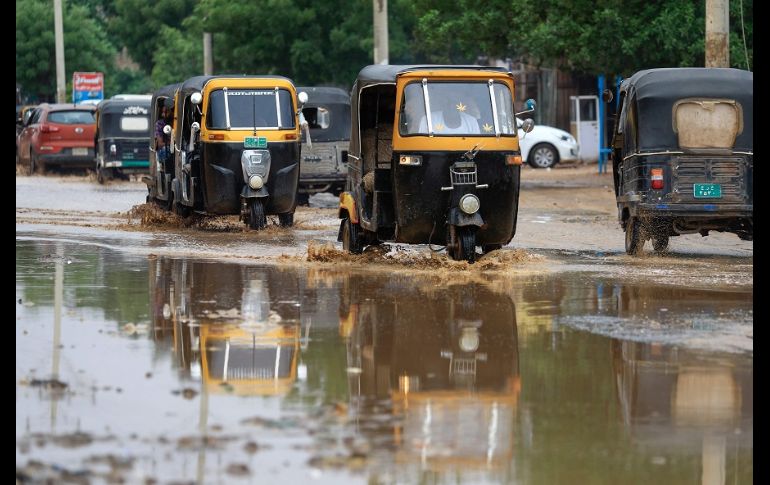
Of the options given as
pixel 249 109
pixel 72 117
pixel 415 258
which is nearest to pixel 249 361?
pixel 415 258

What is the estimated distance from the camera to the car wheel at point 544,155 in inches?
1816

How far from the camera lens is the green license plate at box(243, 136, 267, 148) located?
22.4 m

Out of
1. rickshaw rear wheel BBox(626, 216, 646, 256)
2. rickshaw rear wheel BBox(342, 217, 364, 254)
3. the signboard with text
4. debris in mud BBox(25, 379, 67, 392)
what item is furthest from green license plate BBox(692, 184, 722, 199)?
the signboard with text

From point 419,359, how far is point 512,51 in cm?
3083

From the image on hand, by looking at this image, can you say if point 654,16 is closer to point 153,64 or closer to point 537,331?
point 537,331

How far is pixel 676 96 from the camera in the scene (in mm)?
18703

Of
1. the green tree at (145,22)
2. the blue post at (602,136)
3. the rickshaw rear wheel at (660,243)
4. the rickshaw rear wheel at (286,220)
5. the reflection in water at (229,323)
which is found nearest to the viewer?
the reflection in water at (229,323)

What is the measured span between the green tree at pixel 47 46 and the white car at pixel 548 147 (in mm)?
35863

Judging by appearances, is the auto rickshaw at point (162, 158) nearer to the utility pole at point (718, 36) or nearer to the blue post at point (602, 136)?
the utility pole at point (718, 36)

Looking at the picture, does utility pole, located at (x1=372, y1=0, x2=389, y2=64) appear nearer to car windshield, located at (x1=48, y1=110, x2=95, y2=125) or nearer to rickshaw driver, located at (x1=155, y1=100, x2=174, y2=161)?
rickshaw driver, located at (x1=155, y1=100, x2=174, y2=161)

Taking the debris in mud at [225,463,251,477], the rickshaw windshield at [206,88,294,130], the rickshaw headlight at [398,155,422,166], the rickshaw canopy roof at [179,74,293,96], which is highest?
the rickshaw canopy roof at [179,74,293,96]

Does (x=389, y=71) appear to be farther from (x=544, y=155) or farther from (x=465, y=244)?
(x=544, y=155)

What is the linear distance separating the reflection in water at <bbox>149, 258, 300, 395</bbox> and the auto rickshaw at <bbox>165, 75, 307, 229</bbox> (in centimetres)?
519

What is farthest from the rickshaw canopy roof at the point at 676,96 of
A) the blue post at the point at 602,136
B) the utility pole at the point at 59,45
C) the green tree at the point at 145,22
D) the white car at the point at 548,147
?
the green tree at the point at 145,22
